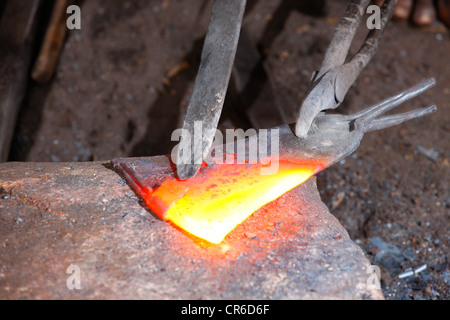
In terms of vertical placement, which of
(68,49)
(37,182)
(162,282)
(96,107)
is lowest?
(162,282)

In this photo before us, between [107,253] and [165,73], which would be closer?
[107,253]

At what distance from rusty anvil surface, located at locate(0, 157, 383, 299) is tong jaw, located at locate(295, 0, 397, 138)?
419mm

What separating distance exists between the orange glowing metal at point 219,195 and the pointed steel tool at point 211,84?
9cm

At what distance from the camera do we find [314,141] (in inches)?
86.7

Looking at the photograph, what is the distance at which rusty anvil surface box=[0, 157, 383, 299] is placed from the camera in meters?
1.70

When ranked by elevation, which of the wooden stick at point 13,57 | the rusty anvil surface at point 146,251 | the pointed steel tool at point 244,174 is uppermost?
the wooden stick at point 13,57

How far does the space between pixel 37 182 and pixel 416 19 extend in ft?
13.1

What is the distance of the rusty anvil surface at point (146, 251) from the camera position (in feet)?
5.57

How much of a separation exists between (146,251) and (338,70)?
127 centimetres

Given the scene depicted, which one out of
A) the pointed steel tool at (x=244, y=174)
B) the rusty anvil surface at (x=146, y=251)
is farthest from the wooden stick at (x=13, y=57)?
the pointed steel tool at (x=244, y=174)

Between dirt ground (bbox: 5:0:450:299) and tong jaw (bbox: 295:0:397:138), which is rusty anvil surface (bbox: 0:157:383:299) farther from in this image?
dirt ground (bbox: 5:0:450:299)

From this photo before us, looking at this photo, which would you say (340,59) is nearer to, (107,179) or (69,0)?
(107,179)

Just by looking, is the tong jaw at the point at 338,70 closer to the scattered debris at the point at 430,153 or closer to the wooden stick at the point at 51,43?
the scattered debris at the point at 430,153
